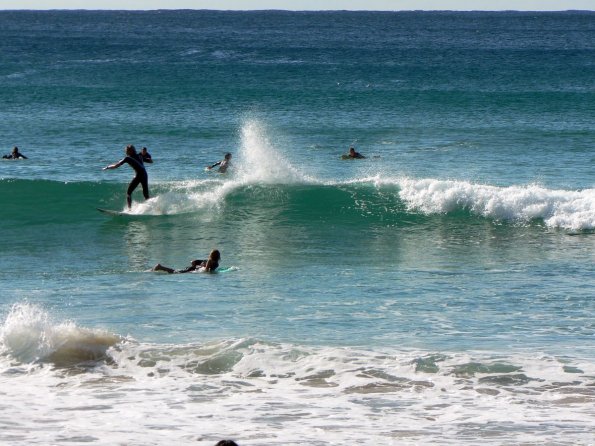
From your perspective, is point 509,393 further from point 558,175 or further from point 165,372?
point 558,175

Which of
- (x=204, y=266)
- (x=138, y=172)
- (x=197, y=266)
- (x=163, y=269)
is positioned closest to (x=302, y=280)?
(x=204, y=266)

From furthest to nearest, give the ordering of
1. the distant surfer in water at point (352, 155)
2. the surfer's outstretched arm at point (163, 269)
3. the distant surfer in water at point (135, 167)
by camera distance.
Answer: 1. the distant surfer in water at point (352, 155)
2. the distant surfer in water at point (135, 167)
3. the surfer's outstretched arm at point (163, 269)

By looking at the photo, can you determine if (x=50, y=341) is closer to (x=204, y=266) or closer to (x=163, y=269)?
(x=163, y=269)

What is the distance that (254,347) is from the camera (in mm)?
12406

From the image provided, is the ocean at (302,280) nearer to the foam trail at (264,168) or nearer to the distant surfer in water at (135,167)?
the foam trail at (264,168)

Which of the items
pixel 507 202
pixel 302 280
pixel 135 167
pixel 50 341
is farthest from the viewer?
pixel 507 202

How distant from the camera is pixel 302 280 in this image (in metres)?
16.3

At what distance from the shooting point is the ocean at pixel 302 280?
1047 centimetres

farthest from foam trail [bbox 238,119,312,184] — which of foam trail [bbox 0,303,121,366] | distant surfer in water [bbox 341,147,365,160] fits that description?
foam trail [bbox 0,303,121,366]

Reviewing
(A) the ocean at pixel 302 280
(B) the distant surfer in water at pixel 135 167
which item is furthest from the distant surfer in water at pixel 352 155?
(B) the distant surfer in water at pixel 135 167

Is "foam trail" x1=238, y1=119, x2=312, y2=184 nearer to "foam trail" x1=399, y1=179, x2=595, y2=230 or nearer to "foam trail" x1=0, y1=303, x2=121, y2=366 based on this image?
"foam trail" x1=399, y1=179, x2=595, y2=230

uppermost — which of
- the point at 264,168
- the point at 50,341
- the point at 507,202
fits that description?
the point at 264,168

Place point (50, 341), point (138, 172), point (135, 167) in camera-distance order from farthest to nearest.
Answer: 1. point (138, 172)
2. point (135, 167)
3. point (50, 341)

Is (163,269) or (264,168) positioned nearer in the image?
(163,269)
